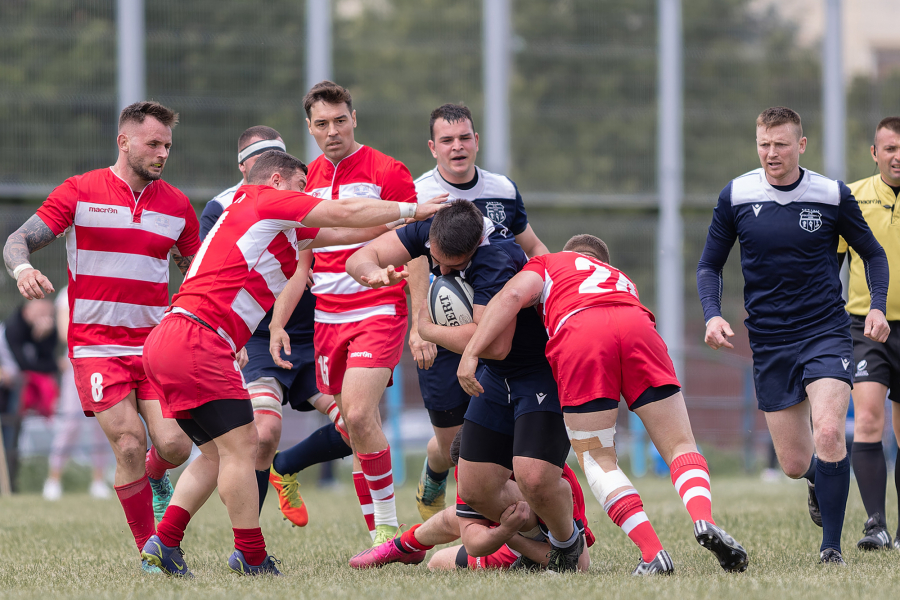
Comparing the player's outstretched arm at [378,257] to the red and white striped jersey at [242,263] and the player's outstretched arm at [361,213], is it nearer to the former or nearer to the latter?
the player's outstretched arm at [361,213]

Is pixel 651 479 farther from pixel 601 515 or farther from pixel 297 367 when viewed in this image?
pixel 297 367

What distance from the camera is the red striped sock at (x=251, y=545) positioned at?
5.09 m

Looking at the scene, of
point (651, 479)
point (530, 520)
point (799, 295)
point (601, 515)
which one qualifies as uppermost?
point (799, 295)

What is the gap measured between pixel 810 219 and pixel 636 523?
6.97ft

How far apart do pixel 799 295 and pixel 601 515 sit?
11.8 feet

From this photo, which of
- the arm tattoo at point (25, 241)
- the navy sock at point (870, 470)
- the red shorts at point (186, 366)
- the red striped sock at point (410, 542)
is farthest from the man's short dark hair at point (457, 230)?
the navy sock at point (870, 470)

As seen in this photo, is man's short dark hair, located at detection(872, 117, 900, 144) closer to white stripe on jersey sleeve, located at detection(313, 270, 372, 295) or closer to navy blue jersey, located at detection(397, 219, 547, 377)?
navy blue jersey, located at detection(397, 219, 547, 377)

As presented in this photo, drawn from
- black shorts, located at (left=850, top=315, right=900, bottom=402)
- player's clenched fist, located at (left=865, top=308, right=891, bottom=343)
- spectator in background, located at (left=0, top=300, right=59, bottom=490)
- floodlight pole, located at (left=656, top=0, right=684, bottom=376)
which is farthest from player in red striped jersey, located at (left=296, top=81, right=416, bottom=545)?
floodlight pole, located at (left=656, top=0, right=684, bottom=376)

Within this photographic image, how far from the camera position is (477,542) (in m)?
5.16

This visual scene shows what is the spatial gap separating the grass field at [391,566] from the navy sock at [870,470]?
1.07ft

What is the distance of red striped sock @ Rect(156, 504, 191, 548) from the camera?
5.14m

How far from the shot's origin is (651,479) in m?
14.3

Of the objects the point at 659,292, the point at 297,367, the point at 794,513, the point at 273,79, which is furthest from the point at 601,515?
the point at 273,79

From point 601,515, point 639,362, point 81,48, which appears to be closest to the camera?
point 639,362
